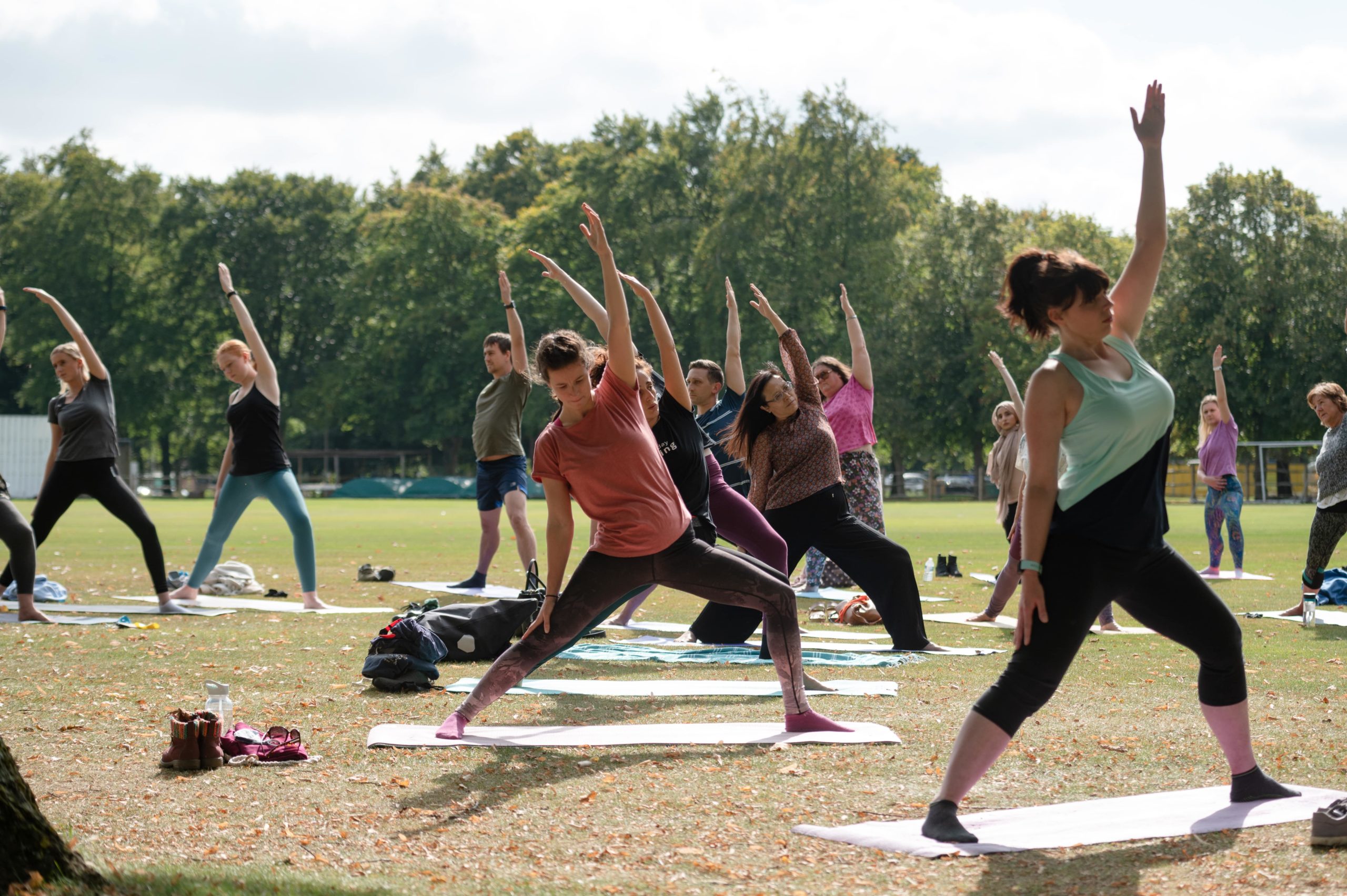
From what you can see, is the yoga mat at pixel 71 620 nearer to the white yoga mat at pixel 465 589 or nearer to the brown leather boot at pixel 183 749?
the white yoga mat at pixel 465 589

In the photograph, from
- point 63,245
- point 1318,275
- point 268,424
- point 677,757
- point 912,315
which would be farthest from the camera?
point 63,245

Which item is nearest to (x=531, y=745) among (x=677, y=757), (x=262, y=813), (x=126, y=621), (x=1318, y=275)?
(x=677, y=757)

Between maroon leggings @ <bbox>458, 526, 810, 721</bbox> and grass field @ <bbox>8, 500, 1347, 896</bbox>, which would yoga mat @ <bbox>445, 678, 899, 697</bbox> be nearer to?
grass field @ <bbox>8, 500, 1347, 896</bbox>

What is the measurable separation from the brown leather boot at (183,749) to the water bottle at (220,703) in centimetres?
31

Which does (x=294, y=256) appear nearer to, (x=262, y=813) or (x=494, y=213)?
(x=494, y=213)

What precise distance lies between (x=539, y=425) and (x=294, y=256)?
1619 cm

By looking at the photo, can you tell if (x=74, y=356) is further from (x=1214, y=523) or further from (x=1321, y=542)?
(x=1214, y=523)

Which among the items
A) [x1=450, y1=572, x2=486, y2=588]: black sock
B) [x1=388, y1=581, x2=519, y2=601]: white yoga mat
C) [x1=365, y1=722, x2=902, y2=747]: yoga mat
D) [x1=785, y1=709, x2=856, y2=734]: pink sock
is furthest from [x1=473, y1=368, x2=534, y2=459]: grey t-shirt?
[x1=785, y1=709, x2=856, y2=734]: pink sock

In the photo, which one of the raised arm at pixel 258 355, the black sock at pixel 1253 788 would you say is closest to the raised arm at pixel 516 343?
the raised arm at pixel 258 355

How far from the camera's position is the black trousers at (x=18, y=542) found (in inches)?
397

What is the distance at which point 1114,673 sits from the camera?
315 inches

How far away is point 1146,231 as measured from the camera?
15.4 ft

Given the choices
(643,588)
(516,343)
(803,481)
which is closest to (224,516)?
(516,343)

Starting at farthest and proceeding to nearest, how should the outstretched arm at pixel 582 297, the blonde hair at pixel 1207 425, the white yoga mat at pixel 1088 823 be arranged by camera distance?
the blonde hair at pixel 1207 425 < the outstretched arm at pixel 582 297 < the white yoga mat at pixel 1088 823
